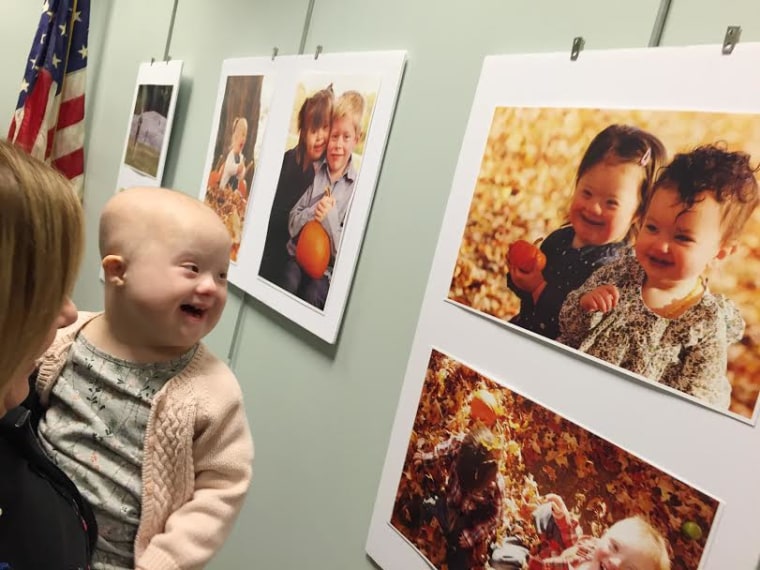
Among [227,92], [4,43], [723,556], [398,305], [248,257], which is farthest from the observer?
[4,43]

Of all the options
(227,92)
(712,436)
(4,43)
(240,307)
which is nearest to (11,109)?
(4,43)

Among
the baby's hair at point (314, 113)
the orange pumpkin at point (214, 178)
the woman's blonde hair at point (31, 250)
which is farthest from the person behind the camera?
the orange pumpkin at point (214, 178)

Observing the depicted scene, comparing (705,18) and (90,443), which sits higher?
(705,18)

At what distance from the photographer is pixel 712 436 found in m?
0.71

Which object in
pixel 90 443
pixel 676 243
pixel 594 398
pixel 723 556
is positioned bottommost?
pixel 90 443

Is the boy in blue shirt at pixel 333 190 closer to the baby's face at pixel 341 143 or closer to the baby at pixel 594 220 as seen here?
the baby's face at pixel 341 143

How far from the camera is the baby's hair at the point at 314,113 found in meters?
1.40

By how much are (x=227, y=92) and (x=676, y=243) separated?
1.47 metres

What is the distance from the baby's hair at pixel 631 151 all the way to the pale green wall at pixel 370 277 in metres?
0.12

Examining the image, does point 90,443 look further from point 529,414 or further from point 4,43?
point 4,43

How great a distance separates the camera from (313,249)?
1.40 m

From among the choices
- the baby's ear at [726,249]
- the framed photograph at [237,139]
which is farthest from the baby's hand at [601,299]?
the framed photograph at [237,139]

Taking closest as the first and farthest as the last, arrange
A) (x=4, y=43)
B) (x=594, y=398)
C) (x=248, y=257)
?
1. (x=594, y=398)
2. (x=248, y=257)
3. (x=4, y=43)

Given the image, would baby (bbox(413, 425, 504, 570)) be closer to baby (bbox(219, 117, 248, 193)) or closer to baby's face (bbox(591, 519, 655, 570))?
baby's face (bbox(591, 519, 655, 570))
